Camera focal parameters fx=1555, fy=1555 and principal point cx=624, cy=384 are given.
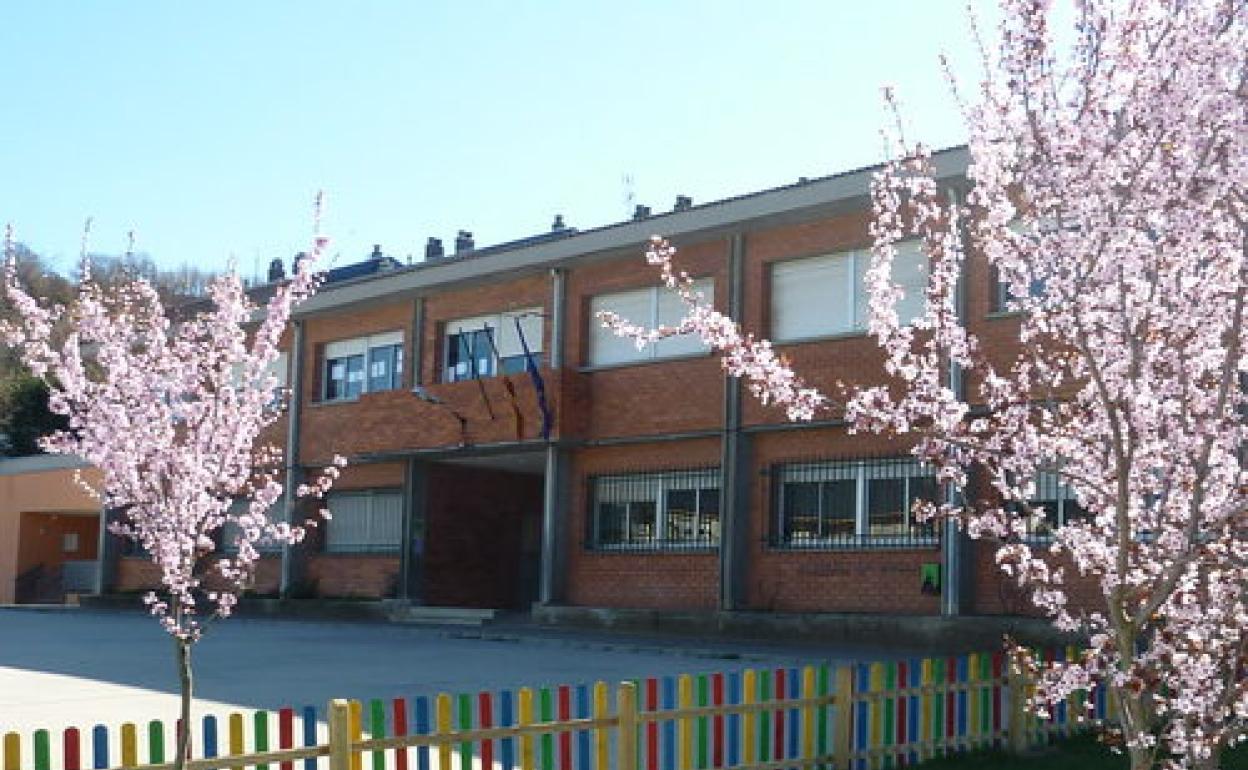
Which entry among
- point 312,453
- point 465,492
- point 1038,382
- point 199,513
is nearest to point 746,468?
Result: point 465,492

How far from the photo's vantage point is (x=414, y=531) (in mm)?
29422

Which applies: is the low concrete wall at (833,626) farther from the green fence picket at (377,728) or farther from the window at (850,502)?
the green fence picket at (377,728)

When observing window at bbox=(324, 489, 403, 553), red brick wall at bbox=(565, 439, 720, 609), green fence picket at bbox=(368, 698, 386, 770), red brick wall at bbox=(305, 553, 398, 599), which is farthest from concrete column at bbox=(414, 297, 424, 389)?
green fence picket at bbox=(368, 698, 386, 770)

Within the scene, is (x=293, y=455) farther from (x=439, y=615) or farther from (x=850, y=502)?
(x=850, y=502)

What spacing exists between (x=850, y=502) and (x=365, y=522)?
12.4 meters

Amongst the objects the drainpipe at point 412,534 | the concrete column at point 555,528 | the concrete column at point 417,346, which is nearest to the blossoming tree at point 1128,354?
the concrete column at point 555,528

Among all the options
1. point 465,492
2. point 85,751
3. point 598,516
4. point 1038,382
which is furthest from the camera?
point 465,492

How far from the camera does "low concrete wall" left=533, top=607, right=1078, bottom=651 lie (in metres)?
19.2

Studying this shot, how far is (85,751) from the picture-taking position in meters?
12.3

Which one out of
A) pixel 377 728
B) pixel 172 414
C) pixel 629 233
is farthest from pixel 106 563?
pixel 377 728

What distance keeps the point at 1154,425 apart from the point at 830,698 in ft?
18.1

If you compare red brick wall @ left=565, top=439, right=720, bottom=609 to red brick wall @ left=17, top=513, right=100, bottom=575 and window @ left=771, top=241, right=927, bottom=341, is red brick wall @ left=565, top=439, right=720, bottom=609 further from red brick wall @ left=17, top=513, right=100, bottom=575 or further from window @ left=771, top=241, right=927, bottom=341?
red brick wall @ left=17, top=513, right=100, bottom=575

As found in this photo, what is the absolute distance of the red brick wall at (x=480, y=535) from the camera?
29625 mm

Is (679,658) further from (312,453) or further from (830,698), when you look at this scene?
(312,453)
